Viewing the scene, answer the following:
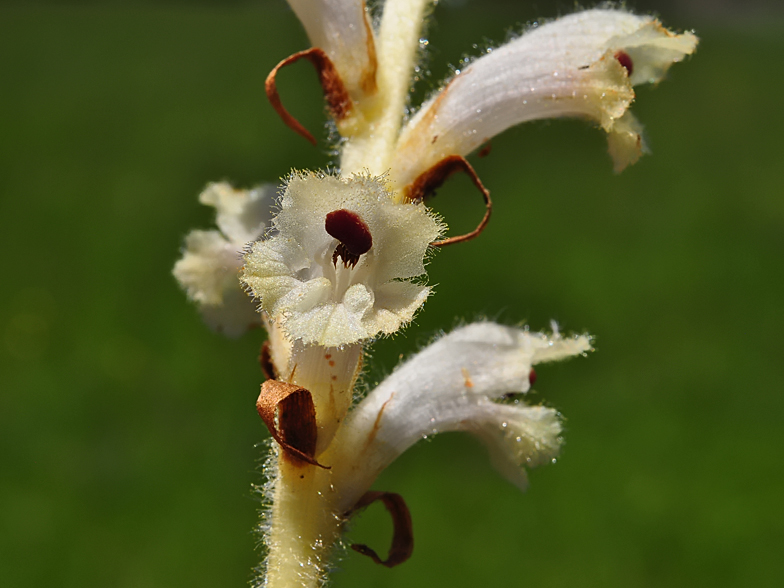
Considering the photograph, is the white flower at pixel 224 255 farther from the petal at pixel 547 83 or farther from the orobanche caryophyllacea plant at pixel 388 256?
the petal at pixel 547 83

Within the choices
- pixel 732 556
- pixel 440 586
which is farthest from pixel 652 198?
pixel 440 586

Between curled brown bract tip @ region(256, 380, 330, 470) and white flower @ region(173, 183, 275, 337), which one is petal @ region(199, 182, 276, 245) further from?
curled brown bract tip @ region(256, 380, 330, 470)

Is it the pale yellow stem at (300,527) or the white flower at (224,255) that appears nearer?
the pale yellow stem at (300,527)

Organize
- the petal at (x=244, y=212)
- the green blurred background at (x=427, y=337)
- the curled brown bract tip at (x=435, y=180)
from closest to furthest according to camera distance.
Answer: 1. the curled brown bract tip at (x=435, y=180)
2. the petal at (x=244, y=212)
3. the green blurred background at (x=427, y=337)

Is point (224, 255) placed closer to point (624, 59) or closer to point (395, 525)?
point (395, 525)

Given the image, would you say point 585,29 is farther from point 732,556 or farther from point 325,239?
point 732,556

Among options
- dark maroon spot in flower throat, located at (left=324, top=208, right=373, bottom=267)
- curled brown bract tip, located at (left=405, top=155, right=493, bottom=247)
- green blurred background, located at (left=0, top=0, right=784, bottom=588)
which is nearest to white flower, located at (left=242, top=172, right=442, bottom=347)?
dark maroon spot in flower throat, located at (left=324, top=208, right=373, bottom=267)

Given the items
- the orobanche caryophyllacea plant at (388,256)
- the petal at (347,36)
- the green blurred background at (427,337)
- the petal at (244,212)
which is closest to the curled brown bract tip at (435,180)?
the orobanche caryophyllacea plant at (388,256)

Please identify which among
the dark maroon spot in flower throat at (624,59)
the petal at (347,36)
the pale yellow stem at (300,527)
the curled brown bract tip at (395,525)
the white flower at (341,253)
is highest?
the dark maroon spot in flower throat at (624,59)
